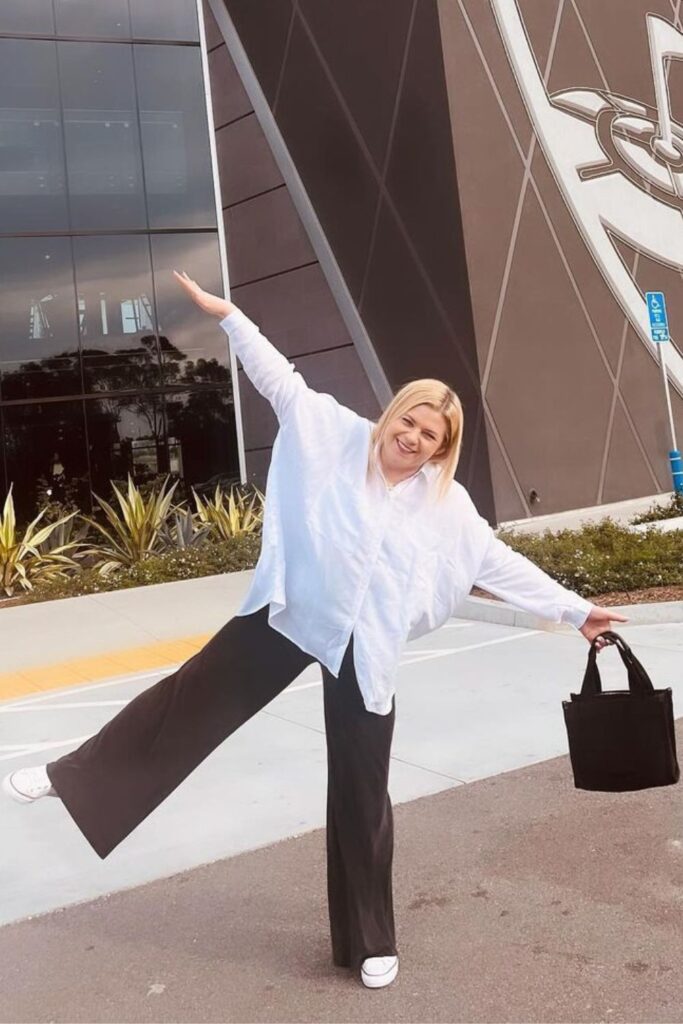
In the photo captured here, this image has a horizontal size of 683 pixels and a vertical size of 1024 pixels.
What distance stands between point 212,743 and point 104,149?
16.1m

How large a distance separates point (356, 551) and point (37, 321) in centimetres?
1497

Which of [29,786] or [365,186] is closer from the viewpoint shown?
[29,786]

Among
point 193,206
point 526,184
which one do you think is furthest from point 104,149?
point 526,184

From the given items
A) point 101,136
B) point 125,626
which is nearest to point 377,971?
point 125,626

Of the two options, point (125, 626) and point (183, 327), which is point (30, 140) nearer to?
point (183, 327)

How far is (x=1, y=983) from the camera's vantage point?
3299 mm

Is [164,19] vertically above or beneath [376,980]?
above

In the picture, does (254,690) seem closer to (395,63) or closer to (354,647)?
(354,647)

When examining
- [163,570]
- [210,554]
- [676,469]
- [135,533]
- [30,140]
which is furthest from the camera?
[676,469]

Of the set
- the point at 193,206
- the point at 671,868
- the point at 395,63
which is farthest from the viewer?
the point at 193,206

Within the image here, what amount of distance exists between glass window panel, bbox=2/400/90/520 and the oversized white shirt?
46.0 ft

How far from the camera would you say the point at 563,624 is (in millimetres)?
8242

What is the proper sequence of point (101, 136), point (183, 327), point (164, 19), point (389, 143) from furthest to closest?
point (164, 19)
point (183, 327)
point (101, 136)
point (389, 143)

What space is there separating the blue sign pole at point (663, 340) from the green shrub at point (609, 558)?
5259mm
